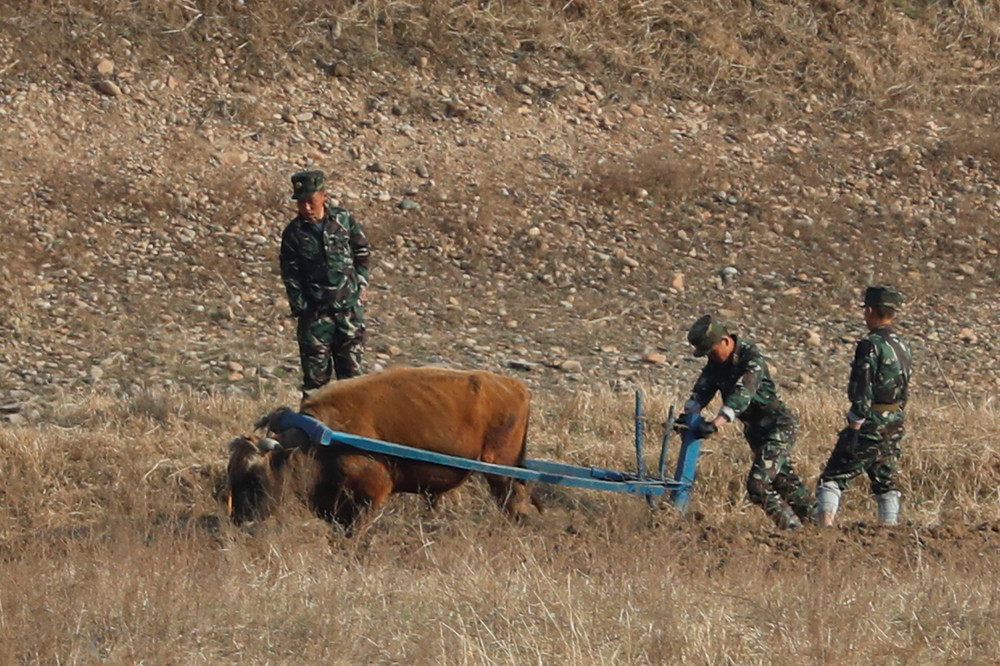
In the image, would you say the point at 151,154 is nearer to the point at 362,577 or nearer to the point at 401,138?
the point at 401,138

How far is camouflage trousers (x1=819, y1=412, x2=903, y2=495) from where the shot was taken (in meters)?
8.73

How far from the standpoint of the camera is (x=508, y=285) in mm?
15000

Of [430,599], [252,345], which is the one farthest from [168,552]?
[252,345]

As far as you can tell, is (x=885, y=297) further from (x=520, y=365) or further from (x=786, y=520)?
(x=520, y=365)

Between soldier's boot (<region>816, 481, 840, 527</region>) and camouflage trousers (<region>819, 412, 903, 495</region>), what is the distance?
0.04m

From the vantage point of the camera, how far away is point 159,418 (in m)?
10.5

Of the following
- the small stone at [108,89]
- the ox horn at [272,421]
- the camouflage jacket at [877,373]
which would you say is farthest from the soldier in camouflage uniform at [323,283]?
the small stone at [108,89]

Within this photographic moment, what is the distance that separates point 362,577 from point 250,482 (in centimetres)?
122

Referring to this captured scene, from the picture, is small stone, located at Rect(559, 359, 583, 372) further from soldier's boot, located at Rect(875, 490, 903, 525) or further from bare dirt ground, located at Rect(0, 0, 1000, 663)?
soldier's boot, located at Rect(875, 490, 903, 525)

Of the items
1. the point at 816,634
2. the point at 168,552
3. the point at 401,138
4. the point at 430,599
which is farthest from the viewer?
the point at 401,138


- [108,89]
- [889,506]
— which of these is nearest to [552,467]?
[889,506]

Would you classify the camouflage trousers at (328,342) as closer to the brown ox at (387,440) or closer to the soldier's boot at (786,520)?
the brown ox at (387,440)

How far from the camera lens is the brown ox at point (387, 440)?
7918 millimetres

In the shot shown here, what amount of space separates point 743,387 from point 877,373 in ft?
2.83
